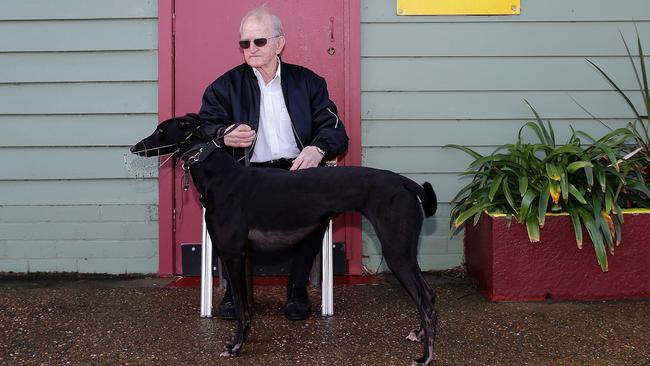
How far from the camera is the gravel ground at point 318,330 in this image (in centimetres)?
325

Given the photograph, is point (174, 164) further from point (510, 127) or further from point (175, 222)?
point (510, 127)

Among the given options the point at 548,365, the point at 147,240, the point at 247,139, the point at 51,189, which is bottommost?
the point at 548,365

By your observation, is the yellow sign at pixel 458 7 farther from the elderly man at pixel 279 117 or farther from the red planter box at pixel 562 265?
the red planter box at pixel 562 265

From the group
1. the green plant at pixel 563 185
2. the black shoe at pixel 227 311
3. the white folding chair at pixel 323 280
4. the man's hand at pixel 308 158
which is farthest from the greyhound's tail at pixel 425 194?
the black shoe at pixel 227 311

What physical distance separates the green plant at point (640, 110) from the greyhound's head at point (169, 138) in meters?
2.55

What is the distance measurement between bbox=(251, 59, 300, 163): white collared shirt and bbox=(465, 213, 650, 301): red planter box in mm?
1248

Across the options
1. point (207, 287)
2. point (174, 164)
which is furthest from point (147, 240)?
point (207, 287)

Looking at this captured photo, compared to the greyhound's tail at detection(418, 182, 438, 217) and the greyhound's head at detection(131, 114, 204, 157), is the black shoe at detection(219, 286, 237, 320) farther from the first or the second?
the greyhound's tail at detection(418, 182, 438, 217)

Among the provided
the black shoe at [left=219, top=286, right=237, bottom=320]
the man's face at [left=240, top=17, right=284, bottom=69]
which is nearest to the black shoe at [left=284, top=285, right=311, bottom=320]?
the black shoe at [left=219, top=286, right=237, bottom=320]

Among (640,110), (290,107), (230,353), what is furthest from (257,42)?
(640,110)

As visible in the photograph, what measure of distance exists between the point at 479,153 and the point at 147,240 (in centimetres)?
226

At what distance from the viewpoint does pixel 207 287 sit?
12.8 feet

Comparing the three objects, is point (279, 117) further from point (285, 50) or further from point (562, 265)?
point (562, 265)

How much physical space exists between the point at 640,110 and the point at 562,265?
131 cm
